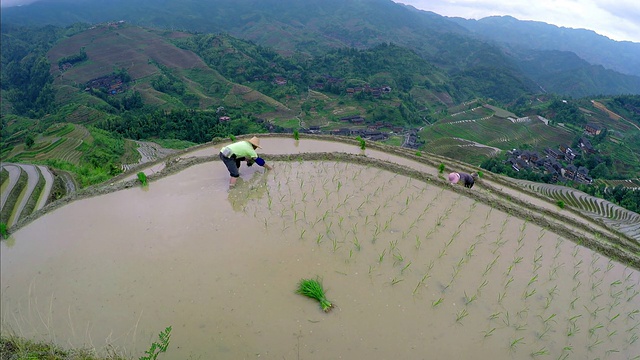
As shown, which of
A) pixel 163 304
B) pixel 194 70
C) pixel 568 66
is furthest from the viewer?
pixel 568 66

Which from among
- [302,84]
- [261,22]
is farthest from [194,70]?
[261,22]

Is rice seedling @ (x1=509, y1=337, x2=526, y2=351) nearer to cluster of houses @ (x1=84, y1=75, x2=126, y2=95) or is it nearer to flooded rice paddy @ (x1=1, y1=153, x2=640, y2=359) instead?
flooded rice paddy @ (x1=1, y1=153, x2=640, y2=359)

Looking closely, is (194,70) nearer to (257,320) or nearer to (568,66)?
(257,320)

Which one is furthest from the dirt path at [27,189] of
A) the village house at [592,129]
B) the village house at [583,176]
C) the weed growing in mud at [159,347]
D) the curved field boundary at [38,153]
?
the village house at [592,129]

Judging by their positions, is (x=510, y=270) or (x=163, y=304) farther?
(x=510, y=270)

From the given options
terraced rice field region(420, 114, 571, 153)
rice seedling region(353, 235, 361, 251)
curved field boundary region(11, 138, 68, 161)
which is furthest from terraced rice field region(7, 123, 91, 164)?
terraced rice field region(420, 114, 571, 153)

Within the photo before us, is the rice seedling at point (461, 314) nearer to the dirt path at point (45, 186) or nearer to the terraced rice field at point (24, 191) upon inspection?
the terraced rice field at point (24, 191)
